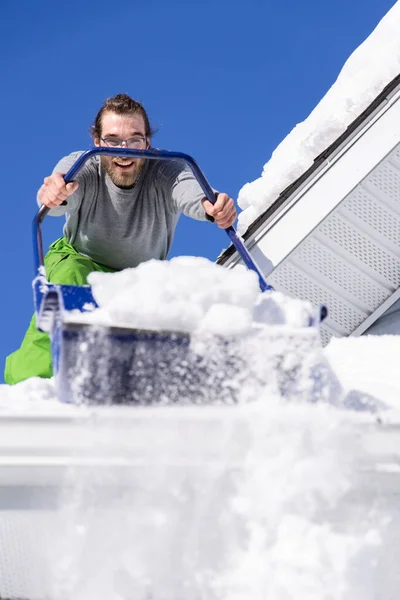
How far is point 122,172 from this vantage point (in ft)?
8.64

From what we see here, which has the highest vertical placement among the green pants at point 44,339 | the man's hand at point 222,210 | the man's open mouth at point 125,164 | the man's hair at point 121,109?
the man's hand at point 222,210

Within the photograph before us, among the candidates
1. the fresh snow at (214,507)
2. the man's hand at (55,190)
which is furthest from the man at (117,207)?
the fresh snow at (214,507)

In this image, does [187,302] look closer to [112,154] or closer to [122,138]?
[112,154]

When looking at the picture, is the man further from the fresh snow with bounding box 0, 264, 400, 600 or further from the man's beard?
the fresh snow with bounding box 0, 264, 400, 600

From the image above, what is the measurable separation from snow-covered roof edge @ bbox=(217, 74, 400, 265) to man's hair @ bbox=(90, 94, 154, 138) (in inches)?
29.3

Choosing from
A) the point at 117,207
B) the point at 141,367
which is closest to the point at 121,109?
the point at 117,207

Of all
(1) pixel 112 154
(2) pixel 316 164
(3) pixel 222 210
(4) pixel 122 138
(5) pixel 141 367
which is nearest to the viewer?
(5) pixel 141 367

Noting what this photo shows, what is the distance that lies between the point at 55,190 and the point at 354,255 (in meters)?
1.64

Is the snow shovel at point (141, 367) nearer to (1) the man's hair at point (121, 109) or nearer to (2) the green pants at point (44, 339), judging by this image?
(2) the green pants at point (44, 339)

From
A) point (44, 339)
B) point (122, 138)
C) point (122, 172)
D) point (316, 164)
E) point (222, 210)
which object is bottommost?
point (44, 339)

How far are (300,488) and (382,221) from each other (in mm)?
2108

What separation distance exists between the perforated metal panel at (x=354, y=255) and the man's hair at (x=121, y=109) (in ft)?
3.05

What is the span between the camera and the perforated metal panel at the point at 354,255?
10.5 ft

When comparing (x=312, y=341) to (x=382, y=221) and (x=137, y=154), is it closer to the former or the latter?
(x=137, y=154)
